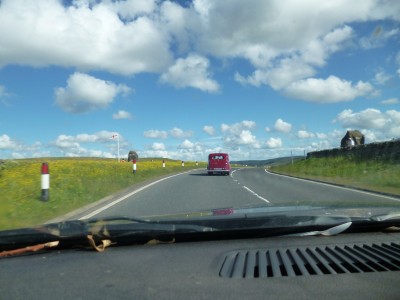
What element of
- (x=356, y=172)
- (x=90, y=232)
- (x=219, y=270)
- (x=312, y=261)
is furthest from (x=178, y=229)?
(x=356, y=172)

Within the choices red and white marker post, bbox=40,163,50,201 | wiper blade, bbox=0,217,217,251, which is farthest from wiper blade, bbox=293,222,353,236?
red and white marker post, bbox=40,163,50,201

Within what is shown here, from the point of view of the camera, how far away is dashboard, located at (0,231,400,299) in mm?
2848

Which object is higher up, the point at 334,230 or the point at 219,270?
the point at 334,230

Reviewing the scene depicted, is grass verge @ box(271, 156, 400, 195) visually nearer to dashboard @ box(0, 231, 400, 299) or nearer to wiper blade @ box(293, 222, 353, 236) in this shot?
wiper blade @ box(293, 222, 353, 236)

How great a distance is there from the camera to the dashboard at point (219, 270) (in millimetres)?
2848

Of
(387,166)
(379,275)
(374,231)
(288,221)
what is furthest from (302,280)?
(387,166)

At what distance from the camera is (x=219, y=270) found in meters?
3.31

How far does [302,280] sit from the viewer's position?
9.69 ft

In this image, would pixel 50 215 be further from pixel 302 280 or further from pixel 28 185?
pixel 302 280

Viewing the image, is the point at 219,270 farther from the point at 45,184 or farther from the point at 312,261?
the point at 45,184

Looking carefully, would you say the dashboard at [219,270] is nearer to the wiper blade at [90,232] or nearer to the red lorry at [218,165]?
the wiper blade at [90,232]

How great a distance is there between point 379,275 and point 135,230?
6.71 feet

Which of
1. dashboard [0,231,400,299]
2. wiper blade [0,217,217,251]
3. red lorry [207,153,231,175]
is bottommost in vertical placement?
dashboard [0,231,400,299]

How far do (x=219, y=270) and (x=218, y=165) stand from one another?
122 feet
